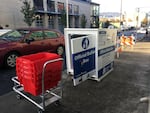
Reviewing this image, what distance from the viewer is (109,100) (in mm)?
4273

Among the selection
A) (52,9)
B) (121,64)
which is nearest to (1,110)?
(121,64)

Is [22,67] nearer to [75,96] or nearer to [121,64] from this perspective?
[75,96]

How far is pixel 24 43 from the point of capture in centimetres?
729

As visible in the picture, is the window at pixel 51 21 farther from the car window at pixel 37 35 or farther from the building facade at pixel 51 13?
the car window at pixel 37 35

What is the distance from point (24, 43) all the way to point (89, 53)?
323cm

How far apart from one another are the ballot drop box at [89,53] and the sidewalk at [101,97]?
31cm

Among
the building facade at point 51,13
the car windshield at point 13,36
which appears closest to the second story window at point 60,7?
the building facade at point 51,13

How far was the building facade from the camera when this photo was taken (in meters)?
27.9

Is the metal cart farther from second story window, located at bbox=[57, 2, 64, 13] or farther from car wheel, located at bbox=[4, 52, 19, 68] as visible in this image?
second story window, located at bbox=[57, 2, 64, 13]

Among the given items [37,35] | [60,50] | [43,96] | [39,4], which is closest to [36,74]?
[43,96]

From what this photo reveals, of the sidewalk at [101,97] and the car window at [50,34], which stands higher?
the car window at [50,34]

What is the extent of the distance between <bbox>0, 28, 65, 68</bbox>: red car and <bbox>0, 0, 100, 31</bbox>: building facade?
21.0m

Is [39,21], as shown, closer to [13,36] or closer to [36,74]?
[13,36]

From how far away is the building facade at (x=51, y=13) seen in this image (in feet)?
91.6
